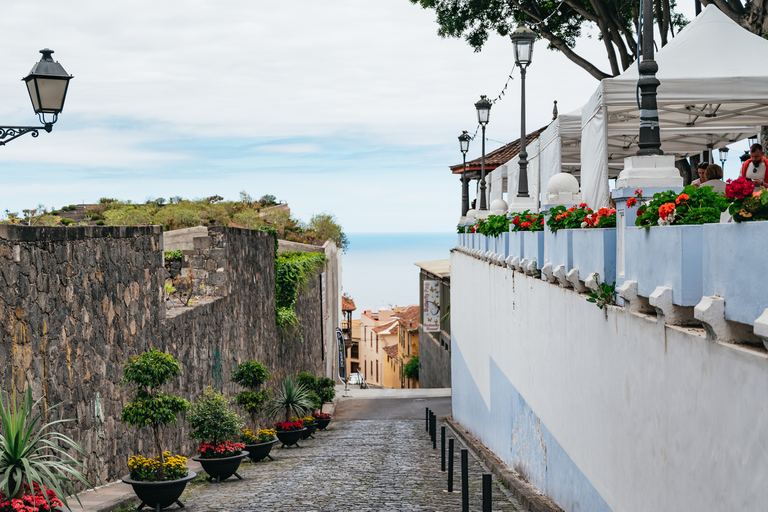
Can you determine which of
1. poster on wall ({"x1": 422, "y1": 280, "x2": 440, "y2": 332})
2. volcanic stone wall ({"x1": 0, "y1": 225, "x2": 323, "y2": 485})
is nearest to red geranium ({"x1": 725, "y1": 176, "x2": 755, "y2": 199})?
volcanic stone wall ({"x1": 0, "y1": 225, "x2": 323, "y2": 485})

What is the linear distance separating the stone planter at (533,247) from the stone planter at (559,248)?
1.00 ft

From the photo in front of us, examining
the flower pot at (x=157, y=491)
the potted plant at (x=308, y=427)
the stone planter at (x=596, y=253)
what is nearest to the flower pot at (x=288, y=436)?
the potted plant at (x=308, y=427)

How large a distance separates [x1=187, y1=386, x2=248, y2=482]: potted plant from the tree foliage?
11915 millimetres

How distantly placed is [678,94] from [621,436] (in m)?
4.93

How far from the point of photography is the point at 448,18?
21094 mm

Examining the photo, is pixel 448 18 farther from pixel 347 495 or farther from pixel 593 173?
pixel 347 495

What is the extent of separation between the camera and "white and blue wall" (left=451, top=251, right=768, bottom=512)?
365cm

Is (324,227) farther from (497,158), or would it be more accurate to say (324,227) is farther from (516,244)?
(516,244)

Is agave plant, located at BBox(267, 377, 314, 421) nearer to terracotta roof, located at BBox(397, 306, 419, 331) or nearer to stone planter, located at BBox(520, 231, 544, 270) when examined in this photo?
stone planter, located at BBox(520, 231, 544, 270)

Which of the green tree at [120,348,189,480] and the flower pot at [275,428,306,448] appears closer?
the green tree at [120,348,189,480]

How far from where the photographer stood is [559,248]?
7945 mm

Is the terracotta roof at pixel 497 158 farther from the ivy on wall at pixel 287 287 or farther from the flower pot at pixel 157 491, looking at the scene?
the flower pot at pixel 157 491

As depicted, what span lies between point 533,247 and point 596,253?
10.6 ft

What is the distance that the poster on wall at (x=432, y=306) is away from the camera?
107ft
